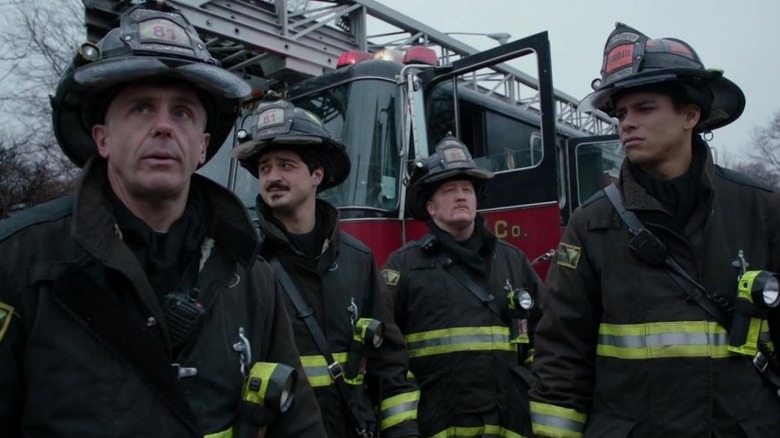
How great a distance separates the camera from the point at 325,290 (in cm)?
269

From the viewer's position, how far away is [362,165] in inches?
166

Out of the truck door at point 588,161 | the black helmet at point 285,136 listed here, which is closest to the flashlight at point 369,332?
the black helmet at point 285,136

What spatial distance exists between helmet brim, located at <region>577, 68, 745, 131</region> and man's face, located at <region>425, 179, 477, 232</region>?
109cm

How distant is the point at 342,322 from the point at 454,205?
1154mm

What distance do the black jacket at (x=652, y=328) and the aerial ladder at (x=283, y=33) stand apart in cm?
319

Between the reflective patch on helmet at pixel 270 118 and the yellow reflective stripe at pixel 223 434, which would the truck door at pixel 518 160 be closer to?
the reflective patch on helmet at pixel 270 118

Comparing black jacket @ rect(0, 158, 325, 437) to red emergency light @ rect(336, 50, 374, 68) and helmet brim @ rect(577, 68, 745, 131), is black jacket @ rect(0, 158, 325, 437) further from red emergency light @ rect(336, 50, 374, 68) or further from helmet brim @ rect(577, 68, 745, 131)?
red emergency light @ rect(336, 50, 374, 68)

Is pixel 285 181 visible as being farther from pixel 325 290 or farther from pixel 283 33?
pixel 283 33

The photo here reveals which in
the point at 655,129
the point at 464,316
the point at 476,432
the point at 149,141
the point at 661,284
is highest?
the point at 655,129

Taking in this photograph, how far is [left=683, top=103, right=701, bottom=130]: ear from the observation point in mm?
2152

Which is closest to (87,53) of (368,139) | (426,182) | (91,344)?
(91,344)

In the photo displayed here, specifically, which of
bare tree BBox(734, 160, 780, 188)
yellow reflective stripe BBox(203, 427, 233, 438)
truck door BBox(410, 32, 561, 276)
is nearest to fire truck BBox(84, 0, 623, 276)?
truck door BBox(410, 32, 561, 276)

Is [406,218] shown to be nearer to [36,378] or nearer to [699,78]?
[699,78]

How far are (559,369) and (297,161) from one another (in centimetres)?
150
